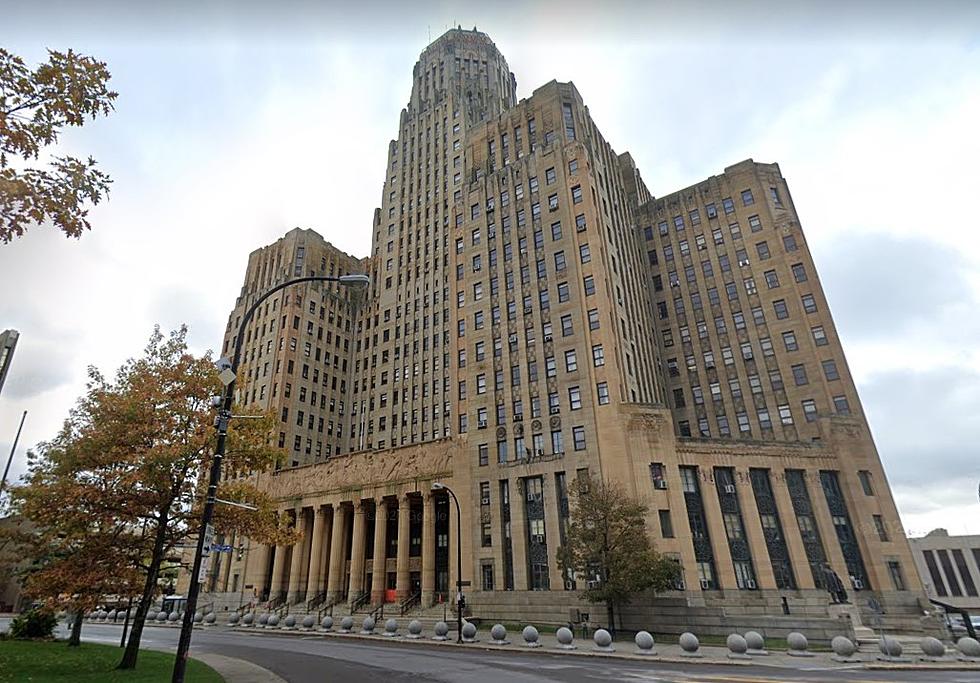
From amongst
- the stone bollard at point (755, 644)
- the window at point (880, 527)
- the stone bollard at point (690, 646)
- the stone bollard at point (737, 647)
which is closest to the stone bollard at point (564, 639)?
the stone bollard at point (690, 646)

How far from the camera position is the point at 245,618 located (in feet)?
161

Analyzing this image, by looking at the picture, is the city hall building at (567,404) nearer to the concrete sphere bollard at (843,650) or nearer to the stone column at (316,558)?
the stone column at (316,558)

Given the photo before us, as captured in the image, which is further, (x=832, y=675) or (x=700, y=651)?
(x=700, y=651)

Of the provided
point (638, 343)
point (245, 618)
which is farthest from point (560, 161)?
point (245, 618)

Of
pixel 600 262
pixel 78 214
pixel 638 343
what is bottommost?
pixel 78 214

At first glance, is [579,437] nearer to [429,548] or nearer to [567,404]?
[567,404]

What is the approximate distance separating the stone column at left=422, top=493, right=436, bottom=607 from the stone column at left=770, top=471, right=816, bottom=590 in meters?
31.5

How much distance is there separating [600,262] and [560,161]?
1382 centimetres

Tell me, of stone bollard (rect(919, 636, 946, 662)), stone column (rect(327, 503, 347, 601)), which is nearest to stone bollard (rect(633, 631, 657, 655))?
stone bollard (rect(919, 636, 946, 662))

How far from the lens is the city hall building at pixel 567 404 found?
1752 inches

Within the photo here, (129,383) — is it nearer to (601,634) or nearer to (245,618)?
(601,634)

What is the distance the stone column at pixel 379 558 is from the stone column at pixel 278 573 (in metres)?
13.3

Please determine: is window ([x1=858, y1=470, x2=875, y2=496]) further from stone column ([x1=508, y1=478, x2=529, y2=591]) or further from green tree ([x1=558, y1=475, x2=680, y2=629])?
stone column ([x1=508, y1=478, x2=529, y2=591])

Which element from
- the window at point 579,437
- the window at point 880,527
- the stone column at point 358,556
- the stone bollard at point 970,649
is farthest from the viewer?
the stone column at point 358,556
